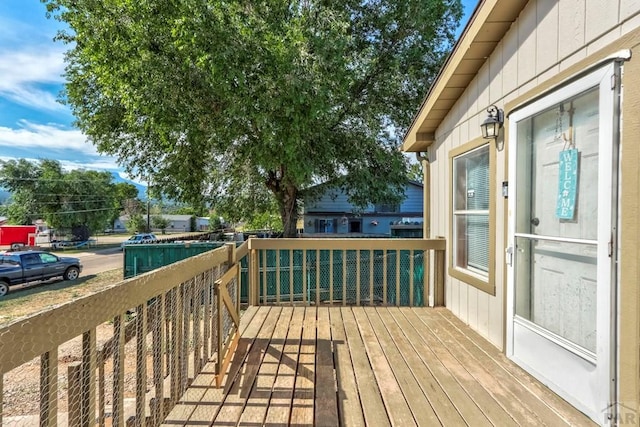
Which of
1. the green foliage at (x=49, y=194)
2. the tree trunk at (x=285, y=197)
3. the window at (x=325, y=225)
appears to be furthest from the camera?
the green foliage at (x=49, y=194)

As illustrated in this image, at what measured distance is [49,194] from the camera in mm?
29000

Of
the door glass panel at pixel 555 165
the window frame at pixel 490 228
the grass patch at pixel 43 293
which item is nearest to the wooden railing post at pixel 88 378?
the door glass panel at pixel 555 165

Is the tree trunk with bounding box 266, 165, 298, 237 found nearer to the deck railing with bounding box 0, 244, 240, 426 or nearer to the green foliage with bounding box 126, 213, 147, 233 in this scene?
the deck railing with bounding box 0, 244, 240, 426

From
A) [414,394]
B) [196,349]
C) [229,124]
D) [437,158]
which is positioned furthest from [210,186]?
[414,394]

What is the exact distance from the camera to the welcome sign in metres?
1.93

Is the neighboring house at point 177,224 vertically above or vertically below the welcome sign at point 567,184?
below

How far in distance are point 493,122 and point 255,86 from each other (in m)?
6.30

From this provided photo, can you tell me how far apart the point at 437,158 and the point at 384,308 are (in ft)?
6.36

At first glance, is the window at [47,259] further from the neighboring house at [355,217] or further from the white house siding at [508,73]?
the white house siding at [508,73]

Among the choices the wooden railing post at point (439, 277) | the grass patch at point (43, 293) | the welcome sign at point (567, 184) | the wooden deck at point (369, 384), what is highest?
the welcome sign at point (567, 184)

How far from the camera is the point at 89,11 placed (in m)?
8.55

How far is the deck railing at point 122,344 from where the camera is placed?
3.35ft

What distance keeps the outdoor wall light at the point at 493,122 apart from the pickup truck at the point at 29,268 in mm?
15492

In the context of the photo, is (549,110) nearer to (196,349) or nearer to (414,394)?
(414,394)
